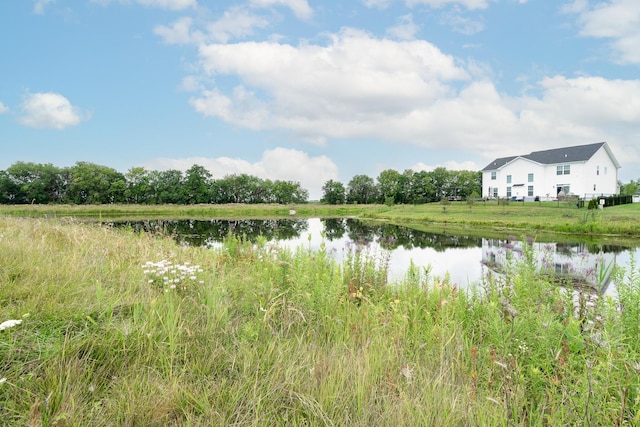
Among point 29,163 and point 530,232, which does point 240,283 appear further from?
point 29,163

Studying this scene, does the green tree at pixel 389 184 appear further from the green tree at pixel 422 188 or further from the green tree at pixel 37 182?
the green tree at pixel 37 182

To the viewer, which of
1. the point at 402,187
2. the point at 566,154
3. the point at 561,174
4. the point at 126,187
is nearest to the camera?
the point at 561,174

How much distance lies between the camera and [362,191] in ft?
259

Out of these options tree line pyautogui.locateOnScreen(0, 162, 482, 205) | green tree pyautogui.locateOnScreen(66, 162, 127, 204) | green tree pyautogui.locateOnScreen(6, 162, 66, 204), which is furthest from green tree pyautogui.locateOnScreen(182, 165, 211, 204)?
green tree pyautogui.locateOnScreen(6, 162, 66, 204)

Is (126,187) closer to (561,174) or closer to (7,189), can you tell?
(7,189)

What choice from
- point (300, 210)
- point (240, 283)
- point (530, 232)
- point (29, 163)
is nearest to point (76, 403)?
point (240, 283)

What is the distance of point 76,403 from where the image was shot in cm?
181

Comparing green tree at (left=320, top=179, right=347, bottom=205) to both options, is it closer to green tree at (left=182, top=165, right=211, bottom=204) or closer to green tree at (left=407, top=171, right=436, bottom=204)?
green tree at (left=407, top=171, right=436, bottom=204)

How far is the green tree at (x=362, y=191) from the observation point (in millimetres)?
78125

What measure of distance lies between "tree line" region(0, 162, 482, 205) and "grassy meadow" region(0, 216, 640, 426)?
208 ft

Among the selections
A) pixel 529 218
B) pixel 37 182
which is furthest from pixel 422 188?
pixel 37 182

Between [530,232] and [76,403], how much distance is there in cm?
2570

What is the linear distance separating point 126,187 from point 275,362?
3258 inches

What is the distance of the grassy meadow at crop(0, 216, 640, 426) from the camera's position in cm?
181
